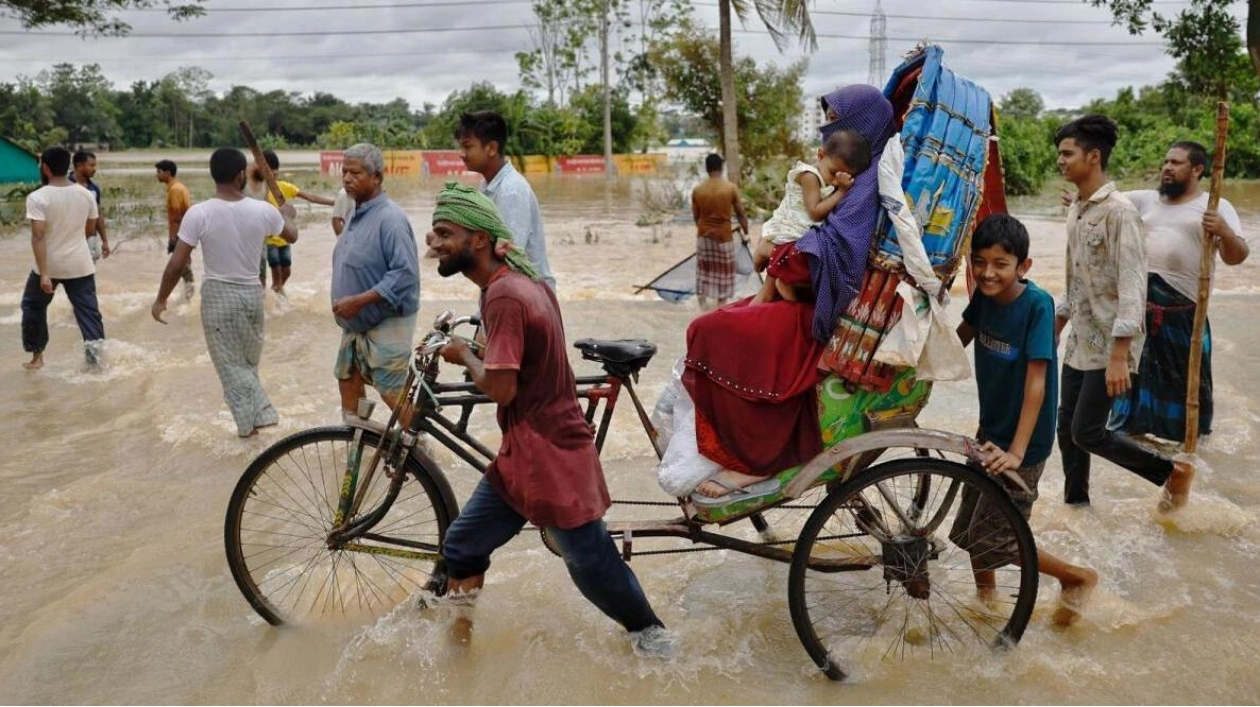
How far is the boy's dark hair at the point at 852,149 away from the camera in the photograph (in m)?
3.24

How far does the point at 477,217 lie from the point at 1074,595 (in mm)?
2673

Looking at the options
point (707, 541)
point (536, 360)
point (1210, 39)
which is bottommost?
point (707, 541)

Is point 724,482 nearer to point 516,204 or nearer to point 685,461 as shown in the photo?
point 685,461

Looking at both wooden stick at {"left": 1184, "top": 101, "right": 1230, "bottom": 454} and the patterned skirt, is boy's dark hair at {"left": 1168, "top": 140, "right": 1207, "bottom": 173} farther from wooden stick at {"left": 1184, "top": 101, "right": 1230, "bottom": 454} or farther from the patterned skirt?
the patterned skirt

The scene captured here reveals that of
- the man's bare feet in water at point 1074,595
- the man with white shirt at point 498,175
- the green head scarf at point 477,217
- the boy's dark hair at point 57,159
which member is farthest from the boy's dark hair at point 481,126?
the boy's dark hair at point 57,159

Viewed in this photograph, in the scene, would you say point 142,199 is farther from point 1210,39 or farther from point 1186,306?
point 1186,306

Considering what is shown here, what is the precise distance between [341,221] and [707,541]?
16.2ft

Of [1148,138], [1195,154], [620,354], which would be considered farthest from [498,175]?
[1148,138]

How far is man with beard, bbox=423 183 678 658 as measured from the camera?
9.95 feet

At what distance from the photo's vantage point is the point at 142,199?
992 inches

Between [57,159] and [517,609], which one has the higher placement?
[57,159]

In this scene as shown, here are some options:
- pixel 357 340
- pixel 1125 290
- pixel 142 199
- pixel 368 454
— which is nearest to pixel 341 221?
pixel 357 340

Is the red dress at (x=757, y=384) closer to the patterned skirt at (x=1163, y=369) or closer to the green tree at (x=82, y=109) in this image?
the patterned skirt at (x=1163, y=369)

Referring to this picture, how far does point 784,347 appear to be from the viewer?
331 centimetres
